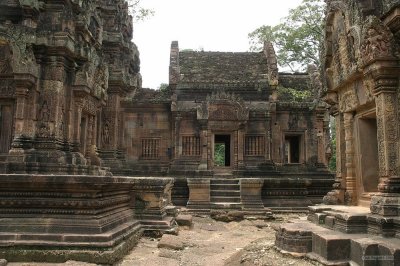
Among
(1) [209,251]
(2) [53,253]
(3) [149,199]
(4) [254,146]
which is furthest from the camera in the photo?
(4) [254,146]

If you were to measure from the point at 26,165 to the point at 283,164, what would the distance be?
43.8 feet

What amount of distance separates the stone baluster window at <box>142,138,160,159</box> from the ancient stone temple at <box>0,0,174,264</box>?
23.0 ft

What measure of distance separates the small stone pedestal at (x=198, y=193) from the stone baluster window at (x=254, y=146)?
13.5 feet

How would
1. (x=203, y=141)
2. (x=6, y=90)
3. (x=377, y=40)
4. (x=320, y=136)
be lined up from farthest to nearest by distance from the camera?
(x=320, y=136)
(x=203, y=141)
(x=6, y=90)
(x=377, y=40)

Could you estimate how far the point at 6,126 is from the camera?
850 cm

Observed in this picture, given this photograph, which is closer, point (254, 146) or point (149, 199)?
point (149, 199)

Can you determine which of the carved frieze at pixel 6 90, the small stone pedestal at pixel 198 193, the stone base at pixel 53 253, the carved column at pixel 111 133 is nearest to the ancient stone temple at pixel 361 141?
the stone base at pixel 53 253

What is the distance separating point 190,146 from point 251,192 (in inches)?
179

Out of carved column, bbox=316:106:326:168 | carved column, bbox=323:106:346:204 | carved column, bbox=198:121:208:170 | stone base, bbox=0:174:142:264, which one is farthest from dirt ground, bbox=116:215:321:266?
carved column, bbox=316:106:326:168

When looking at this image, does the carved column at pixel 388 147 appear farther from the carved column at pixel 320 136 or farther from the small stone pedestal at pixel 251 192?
the carved column at pixel 320 136

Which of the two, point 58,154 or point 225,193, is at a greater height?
point 58,154

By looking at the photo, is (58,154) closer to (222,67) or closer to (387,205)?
(387,205)

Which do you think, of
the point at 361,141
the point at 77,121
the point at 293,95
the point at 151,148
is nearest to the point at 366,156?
the point at 361,141

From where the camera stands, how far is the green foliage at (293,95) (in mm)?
19188
